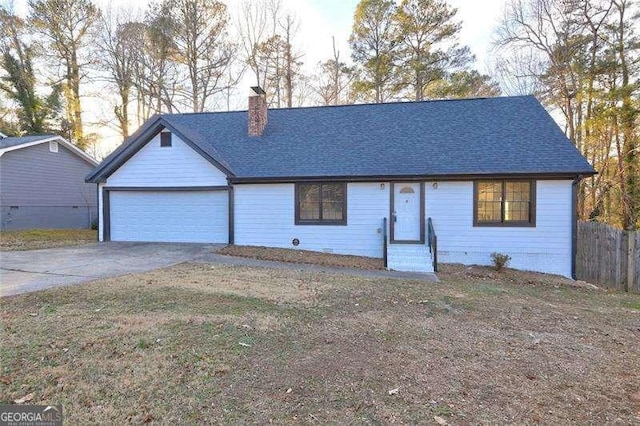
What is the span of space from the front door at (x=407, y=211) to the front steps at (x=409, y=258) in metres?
0.37

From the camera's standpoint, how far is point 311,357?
3.83 metres

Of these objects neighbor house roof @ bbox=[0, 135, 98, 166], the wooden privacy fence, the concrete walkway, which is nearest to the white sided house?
the wooden privacy fence

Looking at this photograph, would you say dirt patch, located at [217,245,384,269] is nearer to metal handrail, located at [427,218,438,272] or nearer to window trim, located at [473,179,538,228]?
metal handrail, located at [427,218,438,272]

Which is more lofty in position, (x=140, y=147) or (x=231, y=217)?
(x=140, y=147)

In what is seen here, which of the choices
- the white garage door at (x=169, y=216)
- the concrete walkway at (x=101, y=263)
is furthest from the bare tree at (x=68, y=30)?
the concrete walkway at (x=101, y=263)

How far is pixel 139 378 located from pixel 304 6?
25.2 meters

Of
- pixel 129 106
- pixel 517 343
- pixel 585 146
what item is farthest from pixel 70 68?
pixel 585 146

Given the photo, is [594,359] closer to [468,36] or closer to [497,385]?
[497,385]

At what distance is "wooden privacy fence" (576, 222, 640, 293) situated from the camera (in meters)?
9.62

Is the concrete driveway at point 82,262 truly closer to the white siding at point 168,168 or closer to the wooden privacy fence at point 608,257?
the white siding at point 168,168

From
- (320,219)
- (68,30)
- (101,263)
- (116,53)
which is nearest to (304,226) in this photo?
(320,219)

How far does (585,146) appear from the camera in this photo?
19.2 meters

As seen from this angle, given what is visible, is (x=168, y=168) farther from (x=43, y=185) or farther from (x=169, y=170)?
(x=43, y=185)

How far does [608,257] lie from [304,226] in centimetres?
892
